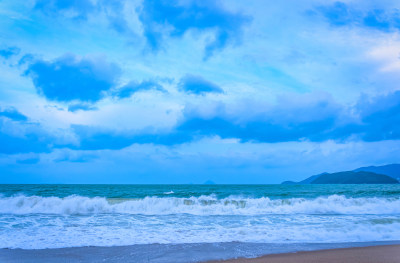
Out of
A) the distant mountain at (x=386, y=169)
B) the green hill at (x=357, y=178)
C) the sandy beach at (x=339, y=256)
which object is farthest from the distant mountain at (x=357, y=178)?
the sandy beach at (x=339, y=256)

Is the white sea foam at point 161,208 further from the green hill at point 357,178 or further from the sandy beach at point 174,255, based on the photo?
the green hill at point 357,178

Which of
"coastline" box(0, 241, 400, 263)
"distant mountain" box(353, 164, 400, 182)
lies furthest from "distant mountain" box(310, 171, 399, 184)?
"coastline" box(0, 241, 400, 263)

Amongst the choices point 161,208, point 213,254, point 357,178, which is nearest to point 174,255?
point 213,254

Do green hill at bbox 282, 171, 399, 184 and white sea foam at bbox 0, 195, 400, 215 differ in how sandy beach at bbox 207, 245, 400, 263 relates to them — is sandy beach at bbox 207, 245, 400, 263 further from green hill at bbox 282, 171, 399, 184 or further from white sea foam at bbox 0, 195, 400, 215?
green hill at bbox 282, 171, 399, 184

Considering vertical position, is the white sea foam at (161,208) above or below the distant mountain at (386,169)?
below

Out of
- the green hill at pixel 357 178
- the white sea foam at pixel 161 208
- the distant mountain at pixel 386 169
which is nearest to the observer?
the white sea foam at pixel 161 208

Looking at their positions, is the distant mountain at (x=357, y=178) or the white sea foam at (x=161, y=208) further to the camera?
the distant mountain at (x=357, y=178)

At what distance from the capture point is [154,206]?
17.7 meters

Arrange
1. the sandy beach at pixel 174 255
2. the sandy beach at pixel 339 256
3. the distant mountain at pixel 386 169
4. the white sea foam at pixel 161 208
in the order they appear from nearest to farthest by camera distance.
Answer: the sandy beach at pixel 339 256 < the sandy beach at pixel 174 255 < the white sea foam at pixel 161 208 < the distant mountain at pixel 386 169

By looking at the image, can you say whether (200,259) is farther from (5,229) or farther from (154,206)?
(154,206)

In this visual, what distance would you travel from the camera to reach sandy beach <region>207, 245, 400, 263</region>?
6348 millimetres

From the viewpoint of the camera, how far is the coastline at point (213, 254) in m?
6.61

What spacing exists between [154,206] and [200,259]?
11444 mm

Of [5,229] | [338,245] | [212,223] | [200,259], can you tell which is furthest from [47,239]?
[338,245]
